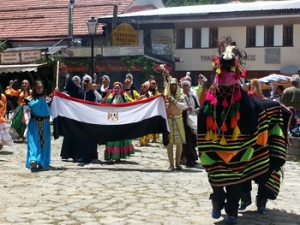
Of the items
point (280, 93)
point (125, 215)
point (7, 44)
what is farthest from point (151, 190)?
point (7, 44)

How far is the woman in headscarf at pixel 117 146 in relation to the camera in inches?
528

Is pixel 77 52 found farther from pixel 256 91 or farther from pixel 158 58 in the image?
pixel 256 91

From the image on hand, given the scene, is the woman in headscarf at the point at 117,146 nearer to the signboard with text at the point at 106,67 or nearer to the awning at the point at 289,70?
the signboard with text at the point at 106,67

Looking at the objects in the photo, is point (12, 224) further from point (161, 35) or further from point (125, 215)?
point (161, 35)

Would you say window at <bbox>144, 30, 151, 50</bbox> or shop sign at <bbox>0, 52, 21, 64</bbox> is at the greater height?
window at <bbox>144, 30, 151, 50</bbox>

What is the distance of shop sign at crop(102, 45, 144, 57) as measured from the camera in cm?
3275

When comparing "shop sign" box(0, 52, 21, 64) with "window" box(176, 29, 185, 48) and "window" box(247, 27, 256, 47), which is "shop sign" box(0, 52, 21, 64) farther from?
"window" box(247, 27, 256, 47)

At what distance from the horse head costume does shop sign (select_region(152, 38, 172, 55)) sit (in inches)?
1128

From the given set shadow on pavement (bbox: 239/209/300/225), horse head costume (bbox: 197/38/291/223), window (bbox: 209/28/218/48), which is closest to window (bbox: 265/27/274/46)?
window (bbox: 209/28/218/48)

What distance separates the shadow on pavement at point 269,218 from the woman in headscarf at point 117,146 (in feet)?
17.2

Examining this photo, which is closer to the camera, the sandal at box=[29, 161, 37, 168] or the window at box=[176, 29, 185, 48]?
the sandal at box=[29, 161, 37, 168]

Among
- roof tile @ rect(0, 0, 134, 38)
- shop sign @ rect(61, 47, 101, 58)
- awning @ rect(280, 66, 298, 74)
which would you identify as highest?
roof tile @ rect(0, 0, 134, 38)

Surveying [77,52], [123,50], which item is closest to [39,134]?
[123,50]

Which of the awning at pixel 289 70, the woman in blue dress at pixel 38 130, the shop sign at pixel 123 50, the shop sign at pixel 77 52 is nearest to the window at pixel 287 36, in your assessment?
the awning at pixel 289 70
